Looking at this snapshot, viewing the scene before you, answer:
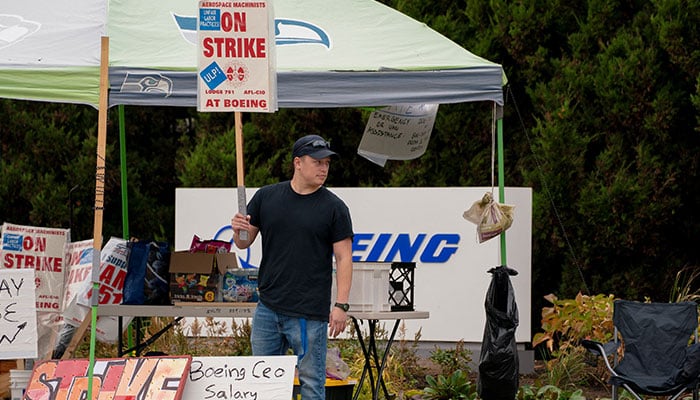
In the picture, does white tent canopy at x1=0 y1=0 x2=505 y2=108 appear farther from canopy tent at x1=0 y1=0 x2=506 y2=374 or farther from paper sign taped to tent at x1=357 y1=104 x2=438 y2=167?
paper sign taped to tent at x1=357 y1=104 x2=438 y2=167

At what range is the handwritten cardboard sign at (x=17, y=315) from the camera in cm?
644

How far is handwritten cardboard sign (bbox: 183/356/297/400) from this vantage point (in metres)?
6.02

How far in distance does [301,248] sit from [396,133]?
2.27 metres

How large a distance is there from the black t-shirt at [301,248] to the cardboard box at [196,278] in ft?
3.36

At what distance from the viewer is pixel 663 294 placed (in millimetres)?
11453

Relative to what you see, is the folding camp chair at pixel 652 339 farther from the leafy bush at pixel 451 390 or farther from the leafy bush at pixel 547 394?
the leafy bush at pixel 451 390

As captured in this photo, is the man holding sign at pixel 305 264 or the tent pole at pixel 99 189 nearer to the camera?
the tent pole at pixel 99 189

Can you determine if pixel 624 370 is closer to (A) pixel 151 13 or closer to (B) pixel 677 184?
(B) pixel 677 184

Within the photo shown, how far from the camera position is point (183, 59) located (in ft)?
22.5

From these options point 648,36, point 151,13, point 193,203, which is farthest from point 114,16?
point 648,36

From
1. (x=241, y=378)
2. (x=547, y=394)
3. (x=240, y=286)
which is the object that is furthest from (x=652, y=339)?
(x=241, y=378)

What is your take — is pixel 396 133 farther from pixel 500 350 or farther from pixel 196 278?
pixel 196 278

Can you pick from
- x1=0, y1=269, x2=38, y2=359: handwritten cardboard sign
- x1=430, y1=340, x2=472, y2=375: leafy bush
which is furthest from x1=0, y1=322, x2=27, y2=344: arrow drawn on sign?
x1=430, y1=340, x2=472, y2=375: leafy bush

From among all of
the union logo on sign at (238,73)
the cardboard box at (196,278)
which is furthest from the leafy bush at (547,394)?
the union logo on sign at (238,73)
